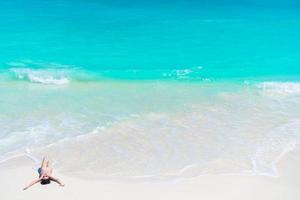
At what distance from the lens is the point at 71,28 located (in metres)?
24.5

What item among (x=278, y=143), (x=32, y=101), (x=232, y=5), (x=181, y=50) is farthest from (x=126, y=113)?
(x=232, y=5)

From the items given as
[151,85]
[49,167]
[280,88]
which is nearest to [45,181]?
[49,167]

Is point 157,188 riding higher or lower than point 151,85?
lower

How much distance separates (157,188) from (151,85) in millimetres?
7953

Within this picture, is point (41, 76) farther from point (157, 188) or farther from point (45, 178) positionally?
point (157, 188)

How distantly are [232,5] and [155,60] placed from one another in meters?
11.4

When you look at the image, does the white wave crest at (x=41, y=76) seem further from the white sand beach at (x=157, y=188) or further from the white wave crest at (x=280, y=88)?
the white wave crest at (x=280, y=88)

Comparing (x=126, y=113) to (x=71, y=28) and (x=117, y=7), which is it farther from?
(x=117, y=7)

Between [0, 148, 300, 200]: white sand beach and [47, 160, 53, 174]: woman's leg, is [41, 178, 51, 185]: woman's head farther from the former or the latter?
[47, 160, 53, 174]: woman's leg

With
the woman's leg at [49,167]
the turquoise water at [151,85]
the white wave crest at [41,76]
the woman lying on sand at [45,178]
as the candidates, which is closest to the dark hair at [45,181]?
the woman lying on sand at [45,178]

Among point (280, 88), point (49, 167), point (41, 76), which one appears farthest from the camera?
point (41, 76)

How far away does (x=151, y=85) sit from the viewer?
18.6 m

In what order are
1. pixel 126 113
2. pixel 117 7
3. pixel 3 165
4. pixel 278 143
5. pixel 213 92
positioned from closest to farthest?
pixel 3 165 → pixel 278 143 → pixel 126 113 → pixel 213 92 → pixel 117 7

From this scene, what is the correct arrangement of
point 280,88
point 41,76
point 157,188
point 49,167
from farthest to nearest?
point 41,76 → point 280,88 → point 49,167 → point 157,188
